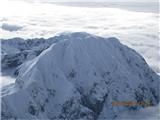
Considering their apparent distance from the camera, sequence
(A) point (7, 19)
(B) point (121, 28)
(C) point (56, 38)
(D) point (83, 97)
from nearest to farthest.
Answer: (D) point (83, 97), (C) point (56, 38), (B) point (121, 28), (A) point (7, 19)

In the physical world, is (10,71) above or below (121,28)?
above

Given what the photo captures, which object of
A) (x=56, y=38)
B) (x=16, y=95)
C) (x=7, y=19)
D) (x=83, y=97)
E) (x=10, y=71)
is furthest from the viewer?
(x=7, y=19)

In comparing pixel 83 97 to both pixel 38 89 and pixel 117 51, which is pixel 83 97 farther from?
pixel 117 51

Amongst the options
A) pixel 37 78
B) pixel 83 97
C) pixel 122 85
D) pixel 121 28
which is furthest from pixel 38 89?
pixel 121 28

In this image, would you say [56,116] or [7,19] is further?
[7,19]

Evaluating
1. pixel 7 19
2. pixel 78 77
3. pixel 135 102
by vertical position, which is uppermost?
pixel 78 77

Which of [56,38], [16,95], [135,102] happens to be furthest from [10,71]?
[135,102]

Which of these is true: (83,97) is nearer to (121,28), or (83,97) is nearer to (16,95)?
(16,95)
